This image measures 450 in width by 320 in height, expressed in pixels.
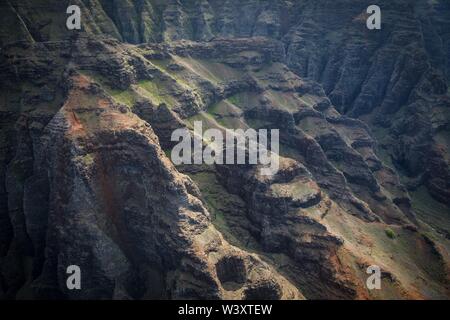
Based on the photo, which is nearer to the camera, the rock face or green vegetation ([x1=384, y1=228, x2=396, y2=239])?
the rock face

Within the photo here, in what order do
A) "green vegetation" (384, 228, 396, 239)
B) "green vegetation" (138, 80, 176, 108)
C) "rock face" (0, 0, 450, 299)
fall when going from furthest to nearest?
"green vegetation" (138, 80, 176, 108) < "green vegetation" (384, 228, 396, 239) < "rock face" (0, 0, 450, 299)

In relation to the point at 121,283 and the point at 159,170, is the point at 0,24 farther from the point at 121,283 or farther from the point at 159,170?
the point at 121,283

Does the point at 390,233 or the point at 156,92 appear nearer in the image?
the point at 390,233

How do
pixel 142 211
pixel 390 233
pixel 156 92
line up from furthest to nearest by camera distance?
pixel 156 92 → pixel 390 233 → pixel 142 211

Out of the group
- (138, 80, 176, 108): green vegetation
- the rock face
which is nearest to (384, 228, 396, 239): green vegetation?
the rock face

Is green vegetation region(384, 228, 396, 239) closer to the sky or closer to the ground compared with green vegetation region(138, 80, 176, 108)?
closer to the ground

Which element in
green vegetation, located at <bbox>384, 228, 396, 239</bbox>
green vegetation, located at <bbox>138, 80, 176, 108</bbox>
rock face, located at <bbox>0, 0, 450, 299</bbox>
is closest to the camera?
rock face, located at <bbox>0, 0, 450, 299</bbox>

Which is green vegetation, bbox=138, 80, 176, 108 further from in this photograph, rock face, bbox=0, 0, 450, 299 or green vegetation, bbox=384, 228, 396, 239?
green vegetation, bbox=384, 228, 396, 239

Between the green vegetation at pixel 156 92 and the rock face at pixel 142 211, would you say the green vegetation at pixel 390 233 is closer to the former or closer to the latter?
the rock face at pixel 142 211

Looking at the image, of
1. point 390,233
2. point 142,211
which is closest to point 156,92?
point 142,211

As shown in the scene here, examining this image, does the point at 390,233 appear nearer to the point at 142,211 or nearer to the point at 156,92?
the point at 142,211

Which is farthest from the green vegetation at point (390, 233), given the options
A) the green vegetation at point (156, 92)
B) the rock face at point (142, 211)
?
the green vegetation at point (156, 92)
